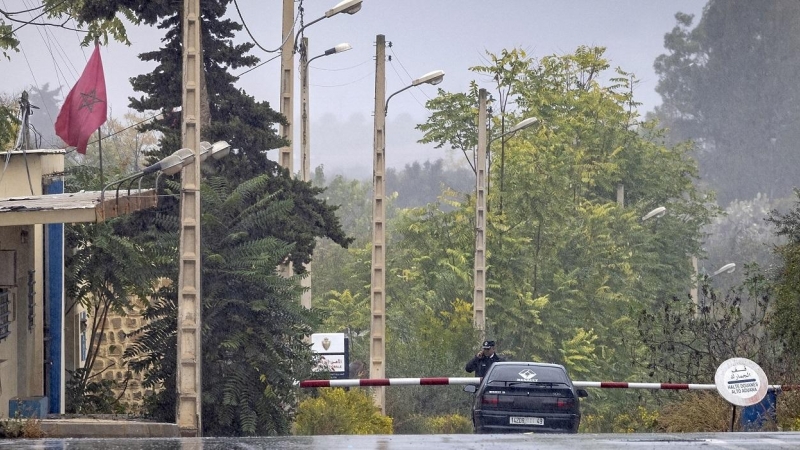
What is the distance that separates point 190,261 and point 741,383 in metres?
8.06

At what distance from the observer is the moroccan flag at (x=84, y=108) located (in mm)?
28125

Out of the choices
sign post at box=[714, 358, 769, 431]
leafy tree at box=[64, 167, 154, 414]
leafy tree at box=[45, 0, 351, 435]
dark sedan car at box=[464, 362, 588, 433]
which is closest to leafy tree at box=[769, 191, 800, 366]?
dark sedan car at box=[464, 362, 588, 433]

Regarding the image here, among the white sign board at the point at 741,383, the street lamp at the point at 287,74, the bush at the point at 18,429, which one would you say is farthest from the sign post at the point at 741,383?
the street lamp at the point at 287,74

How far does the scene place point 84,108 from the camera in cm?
2836

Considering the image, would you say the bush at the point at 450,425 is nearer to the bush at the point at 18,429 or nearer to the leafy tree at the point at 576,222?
the leafy tree at the point at 576,222

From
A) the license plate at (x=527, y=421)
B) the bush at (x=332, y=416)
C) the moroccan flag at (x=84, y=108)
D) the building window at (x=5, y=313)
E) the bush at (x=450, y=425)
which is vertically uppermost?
the moroccan flag at (x=84, y=108)

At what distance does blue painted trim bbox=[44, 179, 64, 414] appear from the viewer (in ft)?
89.0

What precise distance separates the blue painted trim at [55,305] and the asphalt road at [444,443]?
11111 millimetres

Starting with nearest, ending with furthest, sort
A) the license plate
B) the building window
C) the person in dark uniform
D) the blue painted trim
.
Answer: the license plate < the building window < the blue painted trim < the person in dark uniform

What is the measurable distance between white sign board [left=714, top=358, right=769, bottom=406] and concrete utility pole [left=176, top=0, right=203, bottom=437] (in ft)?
24.3

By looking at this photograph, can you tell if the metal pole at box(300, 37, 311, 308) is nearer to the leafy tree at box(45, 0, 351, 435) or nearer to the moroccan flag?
the moroccan flag

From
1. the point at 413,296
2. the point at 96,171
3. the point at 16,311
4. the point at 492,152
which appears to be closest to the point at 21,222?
the point at 16,311

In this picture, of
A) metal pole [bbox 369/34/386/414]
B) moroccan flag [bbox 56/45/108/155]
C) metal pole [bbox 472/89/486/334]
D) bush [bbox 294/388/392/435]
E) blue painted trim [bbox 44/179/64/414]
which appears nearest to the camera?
blue painted trim [bbox 44/179/64/414]

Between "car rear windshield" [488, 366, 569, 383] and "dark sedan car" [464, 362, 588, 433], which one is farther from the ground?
"car rear windshield" [488, 366, 569, 383]
